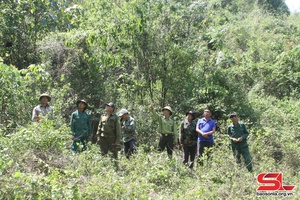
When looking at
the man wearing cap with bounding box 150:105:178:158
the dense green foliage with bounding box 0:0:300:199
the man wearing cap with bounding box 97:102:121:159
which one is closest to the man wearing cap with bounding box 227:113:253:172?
the dense green foliage with bounding box 0:0:300:199

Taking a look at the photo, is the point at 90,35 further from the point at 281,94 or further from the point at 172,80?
the point at 281,94

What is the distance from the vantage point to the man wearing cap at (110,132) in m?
6.73

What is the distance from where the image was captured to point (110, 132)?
6754 mm

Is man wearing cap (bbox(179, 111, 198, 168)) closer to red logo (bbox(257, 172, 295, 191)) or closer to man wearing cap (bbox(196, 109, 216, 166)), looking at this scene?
man wearing cap (bbox(196, 109, 216, 166))

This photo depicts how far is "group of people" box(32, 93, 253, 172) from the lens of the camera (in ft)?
22.2

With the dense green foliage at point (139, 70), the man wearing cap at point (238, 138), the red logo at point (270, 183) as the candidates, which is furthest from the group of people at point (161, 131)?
the red logo at point (270, 183)

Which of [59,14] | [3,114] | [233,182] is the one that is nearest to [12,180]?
[3,114]

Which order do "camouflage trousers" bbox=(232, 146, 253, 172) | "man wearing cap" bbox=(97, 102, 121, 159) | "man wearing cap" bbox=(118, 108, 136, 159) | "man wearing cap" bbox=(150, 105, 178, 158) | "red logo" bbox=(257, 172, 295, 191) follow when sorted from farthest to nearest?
1. "man wearing cap" bbox=(150, 105, 178, 158)
2. "man wearing cap" bbox=(118, 108, 136, 159)
3. "camouflage trousers" bbox=(232, 146, 253, 172)
4. "man wearing cap" bbox=(97, 102, 121, 159)
5. "red logo" bbox=(257, 172, 295, 191)

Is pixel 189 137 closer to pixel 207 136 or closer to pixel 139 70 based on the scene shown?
pixel 207 136

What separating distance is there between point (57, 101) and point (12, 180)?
399 centimetres

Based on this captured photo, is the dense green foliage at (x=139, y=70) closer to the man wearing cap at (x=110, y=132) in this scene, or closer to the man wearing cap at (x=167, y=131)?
the man wearing cap at (x=167, y=131)

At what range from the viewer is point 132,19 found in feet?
31.4

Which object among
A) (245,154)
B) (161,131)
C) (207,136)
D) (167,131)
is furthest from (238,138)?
(161,131)

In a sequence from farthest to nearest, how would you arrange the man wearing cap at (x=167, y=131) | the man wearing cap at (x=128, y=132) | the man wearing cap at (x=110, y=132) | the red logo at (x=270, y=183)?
1. the man wearing cap at (x=167, y=131)
2. the man wearing cap at (x=128, y=132)
3. the man wearing cap at (x=110, y=132)
4. the red logo at (x=270, y=183)
